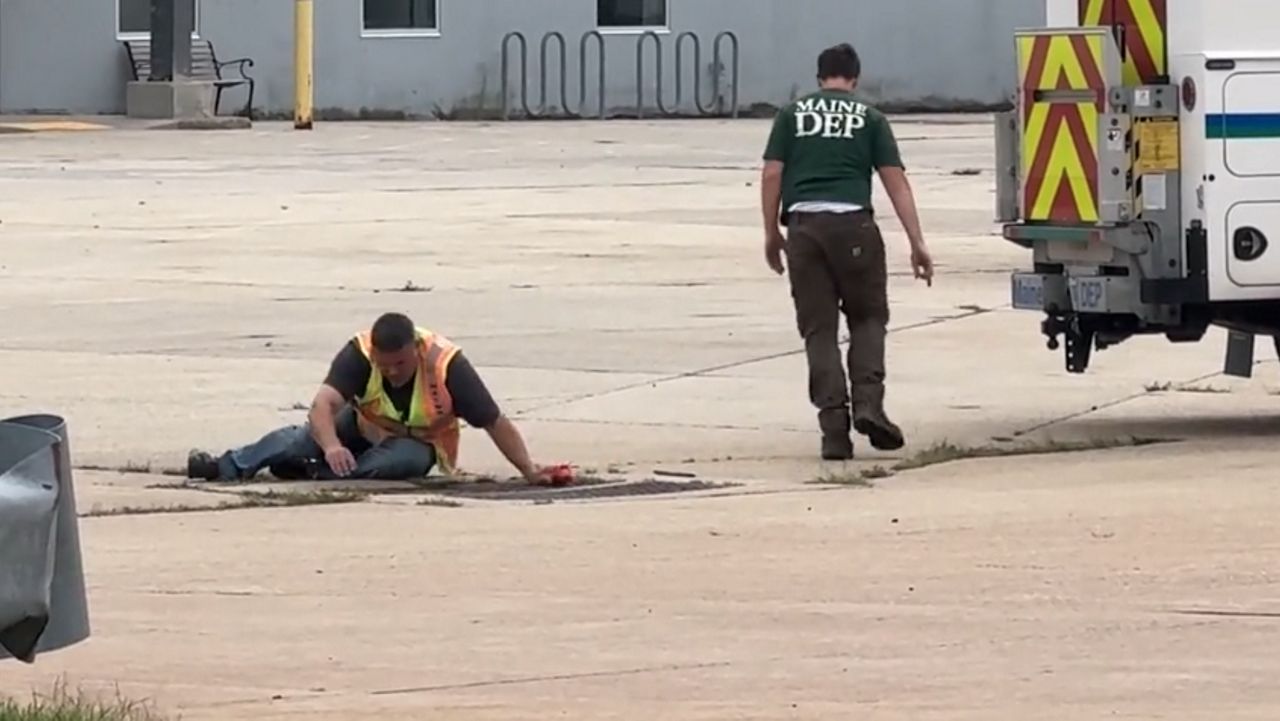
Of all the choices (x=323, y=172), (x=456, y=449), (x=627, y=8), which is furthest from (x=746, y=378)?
(x=627, y=8)

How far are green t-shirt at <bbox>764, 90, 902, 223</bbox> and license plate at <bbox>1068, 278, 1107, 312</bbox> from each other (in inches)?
46.7

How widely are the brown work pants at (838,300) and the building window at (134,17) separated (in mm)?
32905

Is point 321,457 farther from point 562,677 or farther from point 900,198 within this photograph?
point 562,677

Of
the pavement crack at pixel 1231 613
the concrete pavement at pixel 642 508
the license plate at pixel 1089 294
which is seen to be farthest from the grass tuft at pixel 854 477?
the pavement crack at pixel 1231 613

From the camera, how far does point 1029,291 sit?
543 inches

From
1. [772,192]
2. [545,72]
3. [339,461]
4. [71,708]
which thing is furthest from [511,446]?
[545,72]

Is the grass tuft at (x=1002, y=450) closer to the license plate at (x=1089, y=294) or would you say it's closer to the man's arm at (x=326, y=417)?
the license plate at (x=1089, y=294)

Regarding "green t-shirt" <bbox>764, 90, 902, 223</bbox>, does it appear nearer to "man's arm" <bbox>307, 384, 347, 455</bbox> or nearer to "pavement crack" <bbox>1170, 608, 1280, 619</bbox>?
"man's arm" <bbox>307, 384, 347, 455</bbox>

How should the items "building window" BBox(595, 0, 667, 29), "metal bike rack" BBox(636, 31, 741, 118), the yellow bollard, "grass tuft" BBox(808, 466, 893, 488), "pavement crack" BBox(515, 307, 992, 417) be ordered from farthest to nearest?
"metal bike rack" BBox(636, 31, 741, 118), "building window" BBox(595, 0, 667, 29), the yellow bollard, "pavement crack" BBox(515, 307, 992, 417), "grass tuft" BBox(808, 466, 893, 488)

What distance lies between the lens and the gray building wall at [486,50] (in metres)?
44.3

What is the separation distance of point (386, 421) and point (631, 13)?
35.8 m

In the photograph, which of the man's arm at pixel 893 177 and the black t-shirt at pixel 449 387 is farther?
the man's arm at pixel 893 177

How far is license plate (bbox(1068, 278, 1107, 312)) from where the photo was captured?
43.7 feet

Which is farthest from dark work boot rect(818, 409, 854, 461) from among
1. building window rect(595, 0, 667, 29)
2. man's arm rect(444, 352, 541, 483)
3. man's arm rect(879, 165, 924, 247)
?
building window rect(595, 0, 667, 29)
